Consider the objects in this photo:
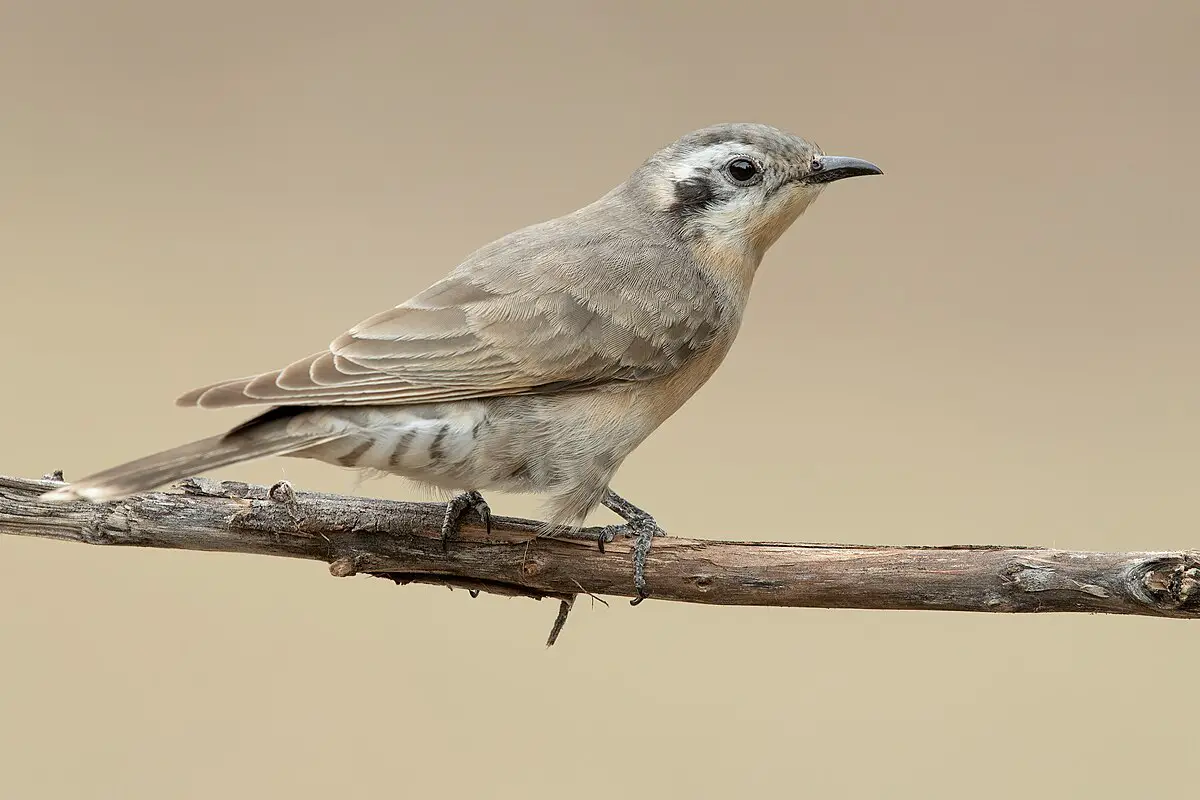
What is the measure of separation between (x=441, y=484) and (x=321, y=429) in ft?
1.78

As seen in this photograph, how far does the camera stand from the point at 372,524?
3895 millimetres

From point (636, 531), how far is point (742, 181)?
1.63 metres

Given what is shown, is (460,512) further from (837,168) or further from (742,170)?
(837,168)

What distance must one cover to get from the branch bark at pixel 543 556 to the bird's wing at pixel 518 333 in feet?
1.41

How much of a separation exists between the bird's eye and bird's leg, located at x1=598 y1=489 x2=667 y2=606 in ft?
4.76

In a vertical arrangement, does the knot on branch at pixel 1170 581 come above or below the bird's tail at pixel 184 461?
below

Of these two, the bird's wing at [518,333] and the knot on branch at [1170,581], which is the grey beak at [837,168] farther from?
the knot on branch at [1170,581]

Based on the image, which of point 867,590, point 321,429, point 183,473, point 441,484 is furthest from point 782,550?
point 183,473

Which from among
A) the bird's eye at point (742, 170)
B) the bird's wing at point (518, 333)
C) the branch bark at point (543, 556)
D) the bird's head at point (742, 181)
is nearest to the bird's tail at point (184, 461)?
the bird's wing at point (518, 333)

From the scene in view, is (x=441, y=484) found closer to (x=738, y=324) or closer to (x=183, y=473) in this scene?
(x=183, y=473)

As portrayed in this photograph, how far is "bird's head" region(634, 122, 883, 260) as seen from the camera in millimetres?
4695

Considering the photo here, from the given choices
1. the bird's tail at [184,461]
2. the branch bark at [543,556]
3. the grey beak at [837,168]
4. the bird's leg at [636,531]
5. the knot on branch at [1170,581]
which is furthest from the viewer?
the grey beak at [837,168]

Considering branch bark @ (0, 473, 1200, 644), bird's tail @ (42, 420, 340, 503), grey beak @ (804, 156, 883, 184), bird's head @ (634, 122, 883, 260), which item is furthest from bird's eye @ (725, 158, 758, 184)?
bird's tail @ (42, 420, 340, 503)

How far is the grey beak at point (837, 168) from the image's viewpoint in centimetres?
469
